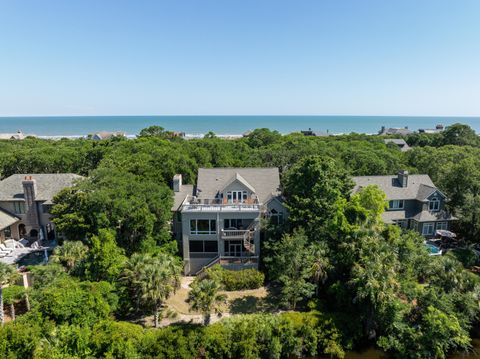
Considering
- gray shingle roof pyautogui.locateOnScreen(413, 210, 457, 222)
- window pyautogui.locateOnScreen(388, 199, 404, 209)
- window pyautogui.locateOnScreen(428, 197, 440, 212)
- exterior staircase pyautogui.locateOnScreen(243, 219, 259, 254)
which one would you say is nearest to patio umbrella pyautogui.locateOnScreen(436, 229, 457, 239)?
gray shingle roof pyautogui.locateOnScreen(413, 210, 457, 222)

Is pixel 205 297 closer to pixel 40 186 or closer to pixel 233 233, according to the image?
pixel 233 233

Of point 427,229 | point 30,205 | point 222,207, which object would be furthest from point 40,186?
point 427,229

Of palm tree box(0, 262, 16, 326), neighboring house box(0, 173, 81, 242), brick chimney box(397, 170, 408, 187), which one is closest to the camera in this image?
palm tree box(0, 262, 16, 326)

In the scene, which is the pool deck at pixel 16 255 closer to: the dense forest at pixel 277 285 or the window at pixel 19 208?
the window at pixel 19 208

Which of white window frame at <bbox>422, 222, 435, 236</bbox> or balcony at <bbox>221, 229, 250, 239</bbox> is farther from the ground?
balcony at <bbox>221, 229, 250, 239</bbox>

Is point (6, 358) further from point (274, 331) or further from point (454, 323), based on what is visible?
point (454, 323)

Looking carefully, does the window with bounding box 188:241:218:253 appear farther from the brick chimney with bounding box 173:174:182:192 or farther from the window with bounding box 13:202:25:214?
the window with bounding box 13:202:25:214

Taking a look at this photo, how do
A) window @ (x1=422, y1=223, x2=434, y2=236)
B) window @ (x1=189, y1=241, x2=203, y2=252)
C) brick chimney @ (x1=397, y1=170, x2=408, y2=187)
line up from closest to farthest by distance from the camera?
window @ (x1=189, y1=241, x2=203, y2=252) < window @ (x1=422, y1=223, x2=434, y2=236) < brick chimney @ (x1=397, y1=170, x2=408, y2=187)
